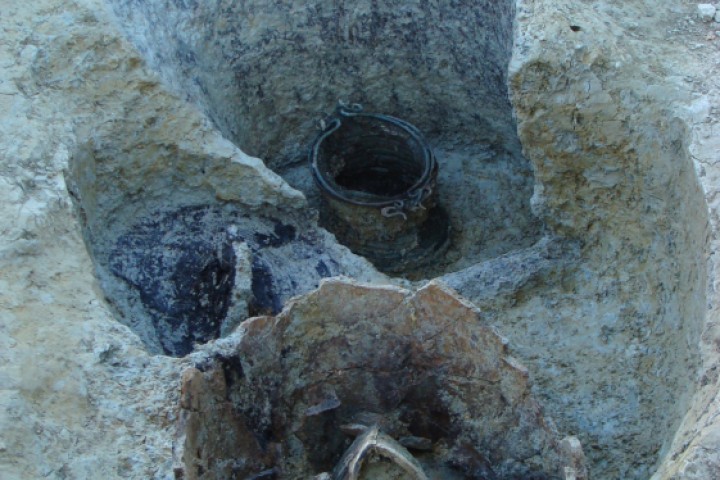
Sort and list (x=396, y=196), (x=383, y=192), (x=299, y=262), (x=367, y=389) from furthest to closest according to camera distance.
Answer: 1. (x=383, y=192)
2. (x=396, y=196)
3. (x=299, y=262)
4. (x=367, y=389)

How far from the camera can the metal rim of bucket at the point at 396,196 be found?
3.79 m

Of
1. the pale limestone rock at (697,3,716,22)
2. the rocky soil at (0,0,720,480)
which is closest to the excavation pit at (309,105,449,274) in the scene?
the rocky soil at (0,0,720,480)

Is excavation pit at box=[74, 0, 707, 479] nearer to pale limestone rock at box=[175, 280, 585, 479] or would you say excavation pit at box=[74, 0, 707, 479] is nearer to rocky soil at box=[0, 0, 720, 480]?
rocky soil at box=[0, 0, 720, 480]

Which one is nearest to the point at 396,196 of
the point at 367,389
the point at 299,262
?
the point at 299,262

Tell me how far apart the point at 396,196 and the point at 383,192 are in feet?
1.73

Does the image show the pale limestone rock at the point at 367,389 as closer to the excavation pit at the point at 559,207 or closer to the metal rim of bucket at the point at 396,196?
the excavation pit at the point at 559,207

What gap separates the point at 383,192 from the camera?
435 centimetres

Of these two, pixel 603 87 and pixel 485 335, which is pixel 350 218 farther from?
pixel 485 335

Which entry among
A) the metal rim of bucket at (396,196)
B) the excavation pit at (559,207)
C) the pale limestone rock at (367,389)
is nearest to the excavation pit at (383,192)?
the metal rim of bucket at (396,196)

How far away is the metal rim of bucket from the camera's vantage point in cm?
379

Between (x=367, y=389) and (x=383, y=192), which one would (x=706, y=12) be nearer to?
(x=367, y=389)

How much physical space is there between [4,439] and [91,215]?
37.3 inches

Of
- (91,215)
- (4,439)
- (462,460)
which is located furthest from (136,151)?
(462,460)

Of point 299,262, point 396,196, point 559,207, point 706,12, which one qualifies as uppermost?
point 706,12
